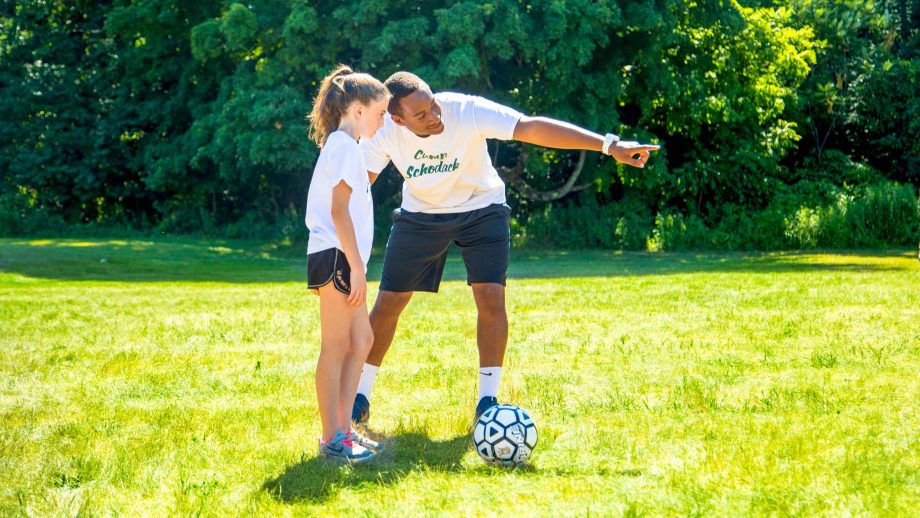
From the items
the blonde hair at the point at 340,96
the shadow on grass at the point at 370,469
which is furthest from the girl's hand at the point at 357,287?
the shadow on grass at the point at 370,469

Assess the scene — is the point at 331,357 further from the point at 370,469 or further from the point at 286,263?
the point at 286,263

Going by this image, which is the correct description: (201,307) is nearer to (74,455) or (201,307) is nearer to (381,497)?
(74,455)

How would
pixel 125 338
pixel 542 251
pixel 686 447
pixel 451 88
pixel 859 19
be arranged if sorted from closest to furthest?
pixel 686 447
pixel 125 338
pixel 451 88
pixel 542 251
pixel 859 19

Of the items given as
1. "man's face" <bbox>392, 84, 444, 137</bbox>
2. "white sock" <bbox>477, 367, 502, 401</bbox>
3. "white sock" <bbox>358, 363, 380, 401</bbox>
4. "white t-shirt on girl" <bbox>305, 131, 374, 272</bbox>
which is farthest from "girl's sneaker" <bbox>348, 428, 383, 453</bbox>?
"man's face" <bbox>392, 84, 444, 137</bbox>

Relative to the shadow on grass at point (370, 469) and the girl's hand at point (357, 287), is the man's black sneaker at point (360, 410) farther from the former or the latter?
the girl's hand at point (357, 287)

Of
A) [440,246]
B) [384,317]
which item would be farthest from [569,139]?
[384,317]

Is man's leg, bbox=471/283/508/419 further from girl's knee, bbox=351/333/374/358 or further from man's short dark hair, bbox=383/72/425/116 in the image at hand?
man's short dark hair, bbox=383/72/425/116

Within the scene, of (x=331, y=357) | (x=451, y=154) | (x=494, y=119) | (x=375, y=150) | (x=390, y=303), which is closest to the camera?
(x=331, y=357)

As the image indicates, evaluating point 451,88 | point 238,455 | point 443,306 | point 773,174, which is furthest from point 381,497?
point 773,174

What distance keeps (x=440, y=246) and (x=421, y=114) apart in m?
0.88

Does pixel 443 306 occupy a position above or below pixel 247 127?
below

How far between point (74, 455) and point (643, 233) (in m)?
19.6

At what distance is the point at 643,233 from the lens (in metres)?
23.9

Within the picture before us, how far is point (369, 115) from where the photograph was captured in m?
5.15
